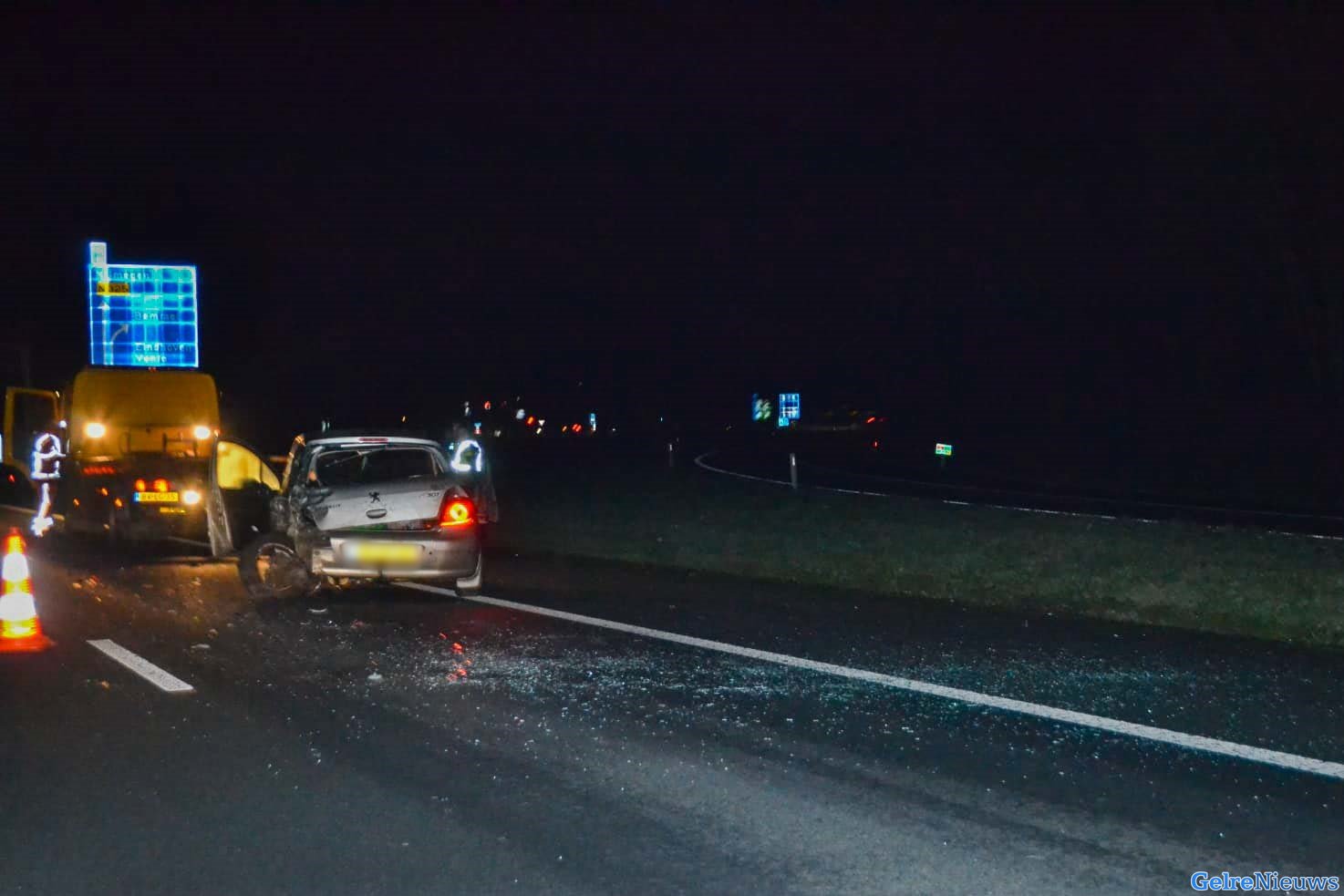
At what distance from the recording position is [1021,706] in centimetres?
809

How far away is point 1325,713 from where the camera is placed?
7.71 meters

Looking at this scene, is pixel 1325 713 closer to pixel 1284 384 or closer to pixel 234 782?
pixel 234 782

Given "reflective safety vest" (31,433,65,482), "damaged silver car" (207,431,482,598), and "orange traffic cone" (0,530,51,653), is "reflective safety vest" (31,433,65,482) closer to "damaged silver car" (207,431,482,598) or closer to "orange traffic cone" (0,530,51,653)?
"damaged silver car" (207,431,482,598)

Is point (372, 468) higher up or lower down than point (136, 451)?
higher up

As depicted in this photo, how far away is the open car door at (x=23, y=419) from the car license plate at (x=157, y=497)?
7314 mm

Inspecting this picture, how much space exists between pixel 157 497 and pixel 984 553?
11576 millimetres

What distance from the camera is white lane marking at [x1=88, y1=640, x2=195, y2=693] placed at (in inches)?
353

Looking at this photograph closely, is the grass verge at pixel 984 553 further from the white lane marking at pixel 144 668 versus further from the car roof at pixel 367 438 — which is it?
the white lane marking at pixel 144 668

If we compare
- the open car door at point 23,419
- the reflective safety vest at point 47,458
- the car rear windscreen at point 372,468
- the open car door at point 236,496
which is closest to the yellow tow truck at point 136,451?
the reflective safety vest at point 47,458

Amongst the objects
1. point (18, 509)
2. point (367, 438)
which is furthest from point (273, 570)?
point (18, 509)

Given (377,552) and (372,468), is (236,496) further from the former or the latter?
(377,552)

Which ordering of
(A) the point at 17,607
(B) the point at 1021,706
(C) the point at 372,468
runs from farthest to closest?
(C) the point at 372,468, (A) the point at 17,607, (B) the point at 1021,706

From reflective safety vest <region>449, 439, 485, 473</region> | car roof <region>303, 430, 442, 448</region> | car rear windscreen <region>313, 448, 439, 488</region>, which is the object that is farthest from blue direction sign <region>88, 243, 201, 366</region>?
car roof <region>303, 430, 442, 448</region>

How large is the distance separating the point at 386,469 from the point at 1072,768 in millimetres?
9676
